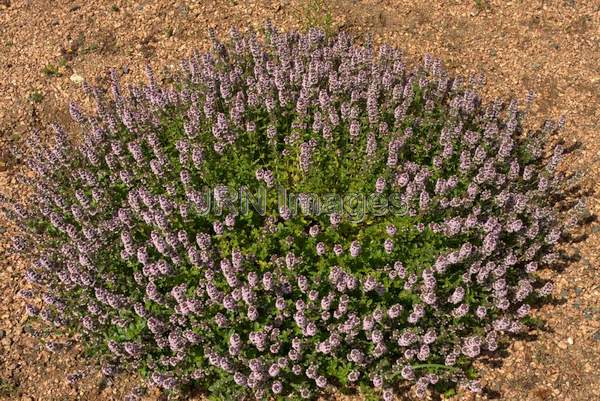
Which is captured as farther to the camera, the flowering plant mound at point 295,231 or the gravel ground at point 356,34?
the gravel ground at point 356,34

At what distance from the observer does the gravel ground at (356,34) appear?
5.88 metres

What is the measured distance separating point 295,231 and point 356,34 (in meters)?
4.54

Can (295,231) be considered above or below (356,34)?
below

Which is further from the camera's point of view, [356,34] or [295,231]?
[356,34]

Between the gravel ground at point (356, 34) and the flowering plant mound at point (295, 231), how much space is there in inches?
17.4

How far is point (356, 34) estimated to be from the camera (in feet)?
29.4

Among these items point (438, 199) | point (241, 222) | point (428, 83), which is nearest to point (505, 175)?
point (438, 199)

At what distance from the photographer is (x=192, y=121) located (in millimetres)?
6473

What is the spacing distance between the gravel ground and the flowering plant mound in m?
0.44

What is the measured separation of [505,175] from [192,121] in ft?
12.7

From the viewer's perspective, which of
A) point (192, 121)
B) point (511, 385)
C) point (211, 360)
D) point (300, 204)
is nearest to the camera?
point (211, 360)

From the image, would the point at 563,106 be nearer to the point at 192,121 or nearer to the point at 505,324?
the point at 505,324

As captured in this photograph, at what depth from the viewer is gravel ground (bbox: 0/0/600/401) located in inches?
232

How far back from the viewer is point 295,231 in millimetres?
5906
